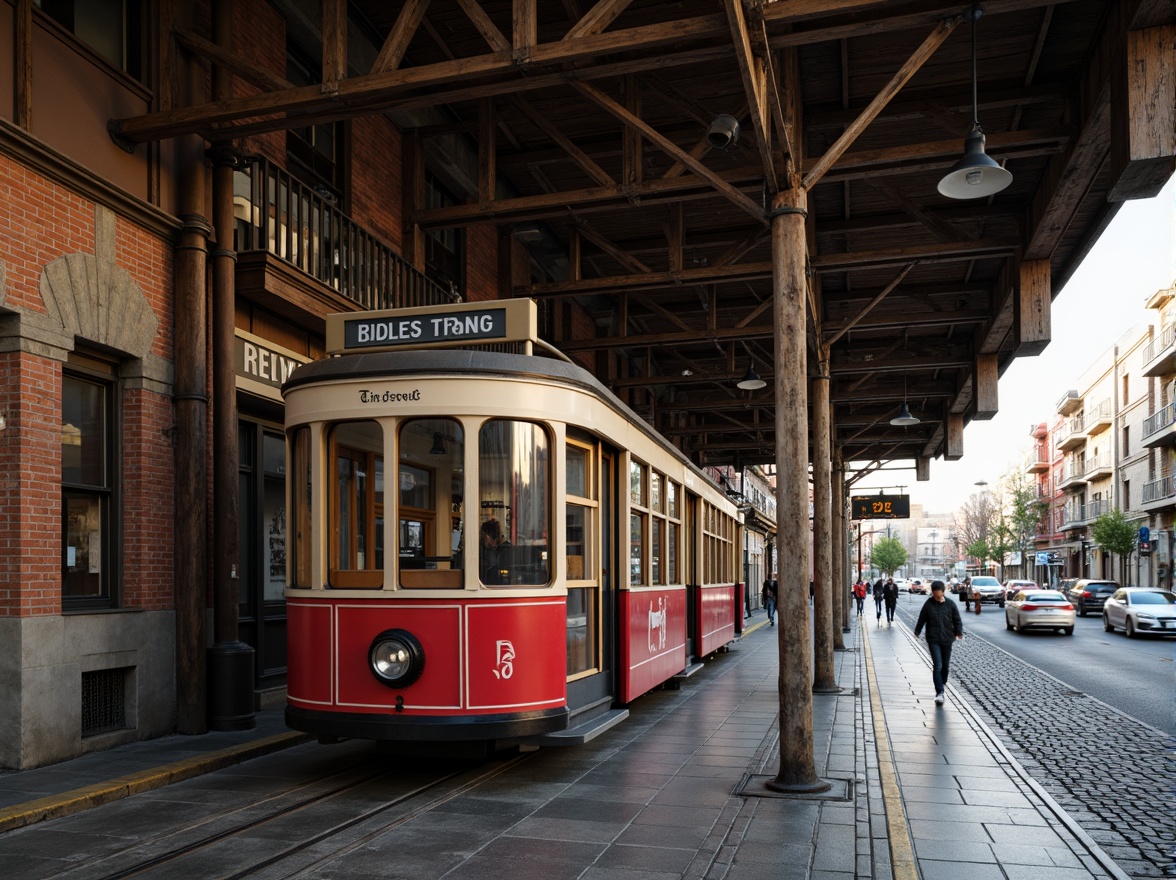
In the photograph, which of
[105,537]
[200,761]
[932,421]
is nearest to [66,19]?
[105,537]

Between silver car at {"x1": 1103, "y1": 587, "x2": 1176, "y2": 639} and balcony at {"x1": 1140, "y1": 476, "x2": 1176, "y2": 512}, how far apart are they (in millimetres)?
18916

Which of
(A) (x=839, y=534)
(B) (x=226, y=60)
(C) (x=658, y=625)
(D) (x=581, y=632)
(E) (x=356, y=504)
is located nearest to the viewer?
(E) (x=356, y=504)

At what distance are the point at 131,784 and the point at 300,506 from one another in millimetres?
2217

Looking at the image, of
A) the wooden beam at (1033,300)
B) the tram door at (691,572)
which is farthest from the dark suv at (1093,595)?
the tram door at (691,572)

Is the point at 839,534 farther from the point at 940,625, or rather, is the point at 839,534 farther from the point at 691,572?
the point at 940,625

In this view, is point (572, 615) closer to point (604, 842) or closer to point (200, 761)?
point (604, 842)

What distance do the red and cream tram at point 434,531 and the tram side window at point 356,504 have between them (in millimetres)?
11

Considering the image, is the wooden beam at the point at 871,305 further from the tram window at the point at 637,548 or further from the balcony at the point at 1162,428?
the balcony at the point at 1162,428

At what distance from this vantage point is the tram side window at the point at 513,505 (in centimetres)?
752

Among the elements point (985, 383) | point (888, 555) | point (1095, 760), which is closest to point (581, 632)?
point (1095, 760)

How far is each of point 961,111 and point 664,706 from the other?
7.82 m

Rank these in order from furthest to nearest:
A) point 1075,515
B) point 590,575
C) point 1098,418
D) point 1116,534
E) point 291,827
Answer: point 1075,515
point 1098,418
point 1116,534
point 590,575
point 291,827

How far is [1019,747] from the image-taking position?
987 cm

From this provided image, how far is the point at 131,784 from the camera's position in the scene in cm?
731
